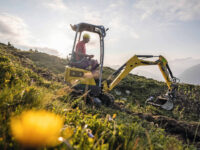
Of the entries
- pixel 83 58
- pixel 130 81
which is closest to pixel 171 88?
pixel 83 58

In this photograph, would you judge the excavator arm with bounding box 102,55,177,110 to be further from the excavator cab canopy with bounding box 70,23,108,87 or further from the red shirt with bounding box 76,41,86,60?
the red shirt with bounding box 76,41,86,60

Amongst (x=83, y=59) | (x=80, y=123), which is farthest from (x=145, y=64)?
(x=80, y=123)

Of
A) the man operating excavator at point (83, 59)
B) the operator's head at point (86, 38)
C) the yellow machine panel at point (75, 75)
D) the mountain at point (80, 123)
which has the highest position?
the operator's head at point (86, 38)

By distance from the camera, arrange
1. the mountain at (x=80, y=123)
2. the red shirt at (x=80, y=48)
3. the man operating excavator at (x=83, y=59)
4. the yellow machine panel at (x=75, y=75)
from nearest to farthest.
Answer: the mountain at (x=80, y=123) < the yellow machine panel at (x=75, y=75) < the man operating excavator at (x=83, y=59) < the red shirt at (x=80, y=48)

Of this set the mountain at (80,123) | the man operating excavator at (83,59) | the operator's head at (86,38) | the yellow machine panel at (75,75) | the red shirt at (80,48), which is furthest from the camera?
the operator's head at (86,38)

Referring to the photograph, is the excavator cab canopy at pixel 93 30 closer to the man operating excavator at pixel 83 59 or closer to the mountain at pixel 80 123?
the man operating excavator at pixel 83 59

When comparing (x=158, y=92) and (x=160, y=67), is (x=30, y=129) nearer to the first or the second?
(x=160, y=67)

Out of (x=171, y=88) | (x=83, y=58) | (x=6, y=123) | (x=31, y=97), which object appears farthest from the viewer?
(x=171, y=88)

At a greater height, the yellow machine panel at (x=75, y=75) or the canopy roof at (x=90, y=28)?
the canopy roof at (x=90, y=28)

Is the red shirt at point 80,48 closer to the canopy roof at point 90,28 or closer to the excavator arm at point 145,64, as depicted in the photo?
the canopy roof at point 90,28

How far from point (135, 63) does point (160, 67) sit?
52.4 inches

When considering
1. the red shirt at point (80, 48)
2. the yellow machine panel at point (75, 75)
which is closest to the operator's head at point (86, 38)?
the red shirt at point (80, 48)

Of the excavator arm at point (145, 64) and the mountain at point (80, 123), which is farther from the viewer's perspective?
the excavator arm at point (145, 64)

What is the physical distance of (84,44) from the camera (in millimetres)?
6918
